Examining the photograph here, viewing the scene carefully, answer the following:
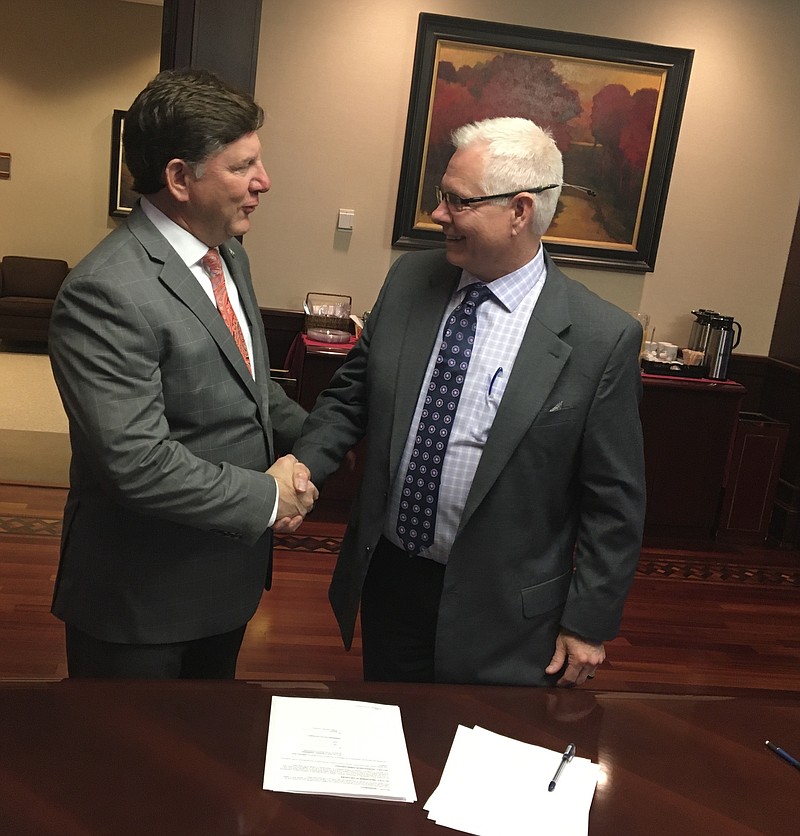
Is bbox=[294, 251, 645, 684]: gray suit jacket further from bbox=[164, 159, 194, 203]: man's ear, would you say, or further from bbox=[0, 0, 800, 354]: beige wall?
bbox=[0, 0, 800, 354]: beige wall

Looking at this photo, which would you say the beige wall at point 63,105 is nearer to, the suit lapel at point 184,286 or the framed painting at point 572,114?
the framed painting at point 572,114

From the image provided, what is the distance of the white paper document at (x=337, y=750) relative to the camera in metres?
1.36

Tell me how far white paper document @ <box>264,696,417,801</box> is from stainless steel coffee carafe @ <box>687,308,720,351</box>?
408 cm

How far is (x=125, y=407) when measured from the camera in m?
1.72

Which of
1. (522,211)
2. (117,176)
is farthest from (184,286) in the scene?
(117,176)

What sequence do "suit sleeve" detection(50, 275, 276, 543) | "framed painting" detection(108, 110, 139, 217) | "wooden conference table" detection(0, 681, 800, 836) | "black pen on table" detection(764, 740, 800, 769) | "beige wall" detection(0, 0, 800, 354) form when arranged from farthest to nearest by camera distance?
"framed painting" detection(108, 110, 139, 217)
"beige wall" detection(0, 0, 800, 354)
"suit sleeve" detection(50, 275, 276, 543)
"black pen on table" detection(764, 740, 800, 769)
"wooden conference table" detection(0, 681, 800, 836)

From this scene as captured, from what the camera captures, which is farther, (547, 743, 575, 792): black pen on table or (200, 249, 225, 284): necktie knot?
(200, 249, 225, 284): necktie knot

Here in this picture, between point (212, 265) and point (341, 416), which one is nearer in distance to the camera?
point (212, 265)

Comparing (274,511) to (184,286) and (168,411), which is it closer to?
(168,411)

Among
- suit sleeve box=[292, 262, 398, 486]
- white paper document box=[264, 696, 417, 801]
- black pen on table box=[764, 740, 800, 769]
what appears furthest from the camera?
suit sleeve box=[292, 262, 398, 486]

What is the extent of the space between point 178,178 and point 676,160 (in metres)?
4.05

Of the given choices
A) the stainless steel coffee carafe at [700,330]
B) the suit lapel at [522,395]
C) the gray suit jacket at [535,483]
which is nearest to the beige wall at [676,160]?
the stainless steel coffee carafe at [700,330]

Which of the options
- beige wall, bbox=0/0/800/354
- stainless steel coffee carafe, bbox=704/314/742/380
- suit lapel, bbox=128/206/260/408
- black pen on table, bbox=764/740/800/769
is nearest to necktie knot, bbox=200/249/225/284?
suit lapel, bbox=128/206/260/408

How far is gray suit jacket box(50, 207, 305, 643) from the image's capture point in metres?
1.72
